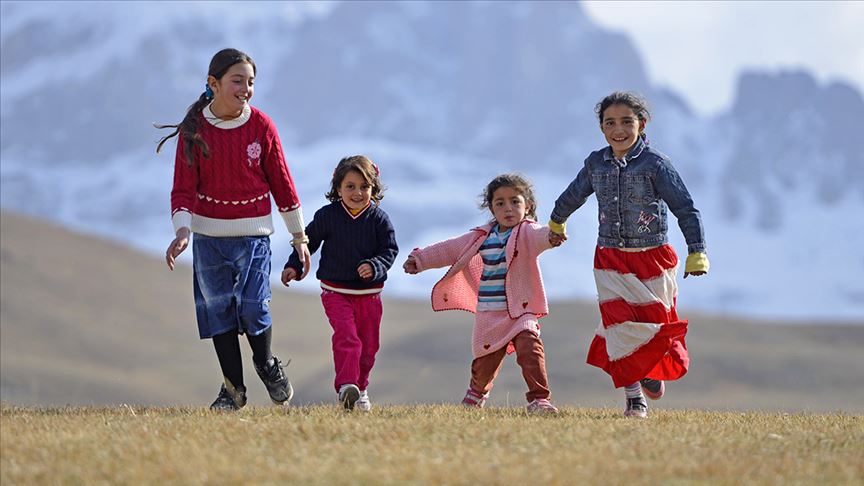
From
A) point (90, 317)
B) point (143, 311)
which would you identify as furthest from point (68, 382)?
point (143, 311)

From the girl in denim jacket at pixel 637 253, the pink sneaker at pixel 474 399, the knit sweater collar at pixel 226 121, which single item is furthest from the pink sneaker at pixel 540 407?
the knit sweater collar at pixel 226 121

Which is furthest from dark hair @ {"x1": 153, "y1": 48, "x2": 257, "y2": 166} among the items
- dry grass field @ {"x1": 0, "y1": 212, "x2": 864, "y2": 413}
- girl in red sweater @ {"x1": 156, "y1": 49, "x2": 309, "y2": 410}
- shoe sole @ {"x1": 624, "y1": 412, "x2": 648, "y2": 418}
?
dry grass field @ {"x1": 0, "y1": 212, "x2": 864, "y2": 413}

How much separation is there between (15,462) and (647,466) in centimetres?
294

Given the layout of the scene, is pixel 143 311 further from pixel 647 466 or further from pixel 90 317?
pixel 647 466

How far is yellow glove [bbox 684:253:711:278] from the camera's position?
8.62 m

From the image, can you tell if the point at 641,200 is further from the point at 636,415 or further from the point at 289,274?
the point at 289,274

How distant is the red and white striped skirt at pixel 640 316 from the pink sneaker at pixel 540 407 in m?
0.44

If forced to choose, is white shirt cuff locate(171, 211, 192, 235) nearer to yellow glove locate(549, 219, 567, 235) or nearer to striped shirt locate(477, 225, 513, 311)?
striped shirt locate(477, 225, 513, 311)

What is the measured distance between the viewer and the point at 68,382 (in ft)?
217

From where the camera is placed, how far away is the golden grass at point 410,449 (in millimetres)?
6223

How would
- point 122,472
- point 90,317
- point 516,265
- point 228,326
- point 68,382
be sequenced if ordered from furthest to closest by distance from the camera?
point 90,317 → point 68,382 → point 516,265 → point 228,326 → point 122,472

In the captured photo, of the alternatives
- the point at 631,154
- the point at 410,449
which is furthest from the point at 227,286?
the point at 631,154

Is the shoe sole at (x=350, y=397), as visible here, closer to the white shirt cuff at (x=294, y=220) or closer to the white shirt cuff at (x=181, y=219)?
the white shirt cuff at (x=294, y=220)

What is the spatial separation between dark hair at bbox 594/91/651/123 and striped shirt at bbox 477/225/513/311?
1103mm
